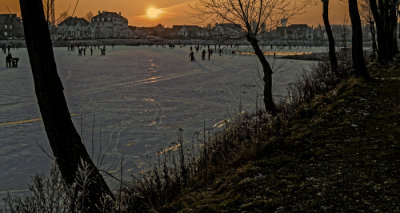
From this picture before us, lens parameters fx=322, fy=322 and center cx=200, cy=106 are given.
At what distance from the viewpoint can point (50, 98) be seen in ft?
14.4

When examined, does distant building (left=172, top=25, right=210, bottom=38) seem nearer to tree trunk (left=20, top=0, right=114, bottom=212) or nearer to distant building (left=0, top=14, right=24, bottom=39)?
distant building (left=0, top=14, right=24, bottom=39)

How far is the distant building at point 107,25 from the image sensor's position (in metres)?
136

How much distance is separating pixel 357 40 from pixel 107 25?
138178 millimetres

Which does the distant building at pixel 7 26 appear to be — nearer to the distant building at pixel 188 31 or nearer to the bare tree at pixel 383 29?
the distant building at pixel 188 31

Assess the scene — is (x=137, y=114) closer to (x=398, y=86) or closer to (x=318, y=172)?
(x=318, y=172)

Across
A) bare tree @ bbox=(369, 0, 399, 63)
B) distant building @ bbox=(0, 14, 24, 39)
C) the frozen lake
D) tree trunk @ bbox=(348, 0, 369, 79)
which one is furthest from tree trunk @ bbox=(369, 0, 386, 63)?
distant building @ bbox=(0, 14, 24, 39)

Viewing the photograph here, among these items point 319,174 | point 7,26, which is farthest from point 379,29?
point 7,26

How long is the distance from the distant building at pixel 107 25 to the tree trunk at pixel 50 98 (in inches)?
5390

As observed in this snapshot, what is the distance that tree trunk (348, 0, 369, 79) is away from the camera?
11.4 m

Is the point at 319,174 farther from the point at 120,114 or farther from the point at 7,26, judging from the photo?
the point at 7,26

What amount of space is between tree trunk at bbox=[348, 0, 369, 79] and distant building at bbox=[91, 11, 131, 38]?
131732 millimetres

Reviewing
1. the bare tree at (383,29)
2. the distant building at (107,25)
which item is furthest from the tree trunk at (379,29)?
the distant building at (107,25)

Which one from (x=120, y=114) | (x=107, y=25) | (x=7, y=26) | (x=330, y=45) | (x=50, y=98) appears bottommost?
(x=120, y=114)

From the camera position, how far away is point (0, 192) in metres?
5.55
